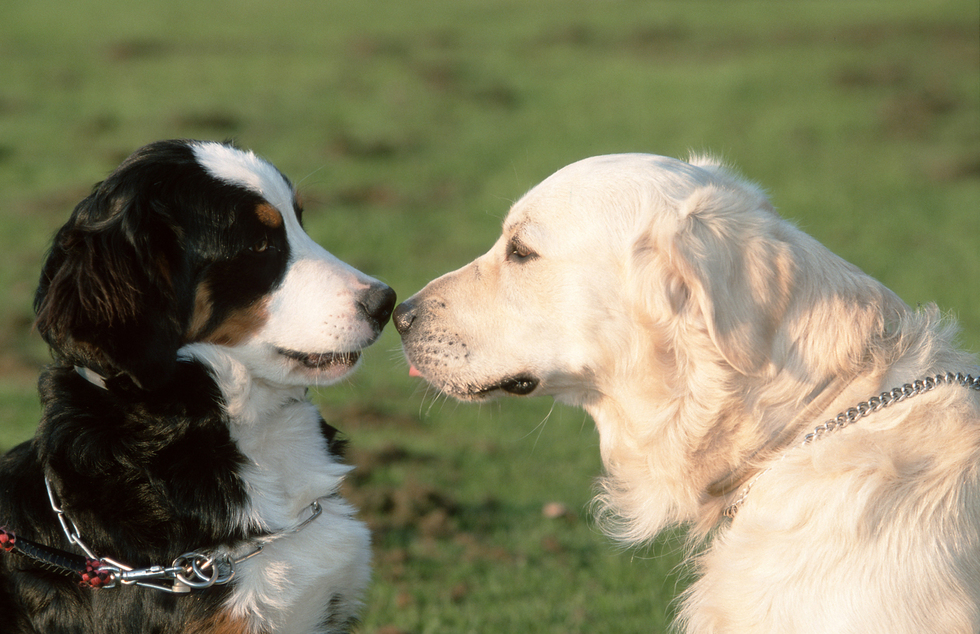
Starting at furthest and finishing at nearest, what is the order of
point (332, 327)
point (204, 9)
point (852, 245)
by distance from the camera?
point (204, 9), point (852, 245), point (332, 327)

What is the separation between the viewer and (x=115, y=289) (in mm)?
2918

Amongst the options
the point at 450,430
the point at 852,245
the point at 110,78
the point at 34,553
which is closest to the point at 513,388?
the point at 34,553

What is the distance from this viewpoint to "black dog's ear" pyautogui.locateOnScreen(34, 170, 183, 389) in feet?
9.46

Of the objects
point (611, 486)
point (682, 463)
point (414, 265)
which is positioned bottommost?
point (414, 265)

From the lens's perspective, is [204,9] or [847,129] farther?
[204,9]

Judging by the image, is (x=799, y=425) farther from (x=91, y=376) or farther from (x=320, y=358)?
(x=91, y=376)

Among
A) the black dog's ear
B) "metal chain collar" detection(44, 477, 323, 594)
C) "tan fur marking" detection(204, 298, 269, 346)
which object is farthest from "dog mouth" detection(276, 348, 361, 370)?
"metal chain collar" detection(44, 477, 323, 594)

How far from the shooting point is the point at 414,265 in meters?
9.80

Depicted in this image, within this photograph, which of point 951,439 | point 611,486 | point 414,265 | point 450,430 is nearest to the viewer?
point 951,439

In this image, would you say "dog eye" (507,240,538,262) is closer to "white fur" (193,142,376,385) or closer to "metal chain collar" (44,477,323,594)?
"white fur" (193,142,376,385)

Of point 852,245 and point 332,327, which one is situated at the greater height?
point 332,327

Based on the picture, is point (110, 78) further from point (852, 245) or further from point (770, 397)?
point (770, 397)

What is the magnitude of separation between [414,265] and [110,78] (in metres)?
8.20

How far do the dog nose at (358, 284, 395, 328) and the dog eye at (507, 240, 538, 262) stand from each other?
0.48 m
